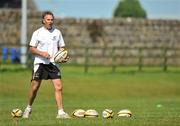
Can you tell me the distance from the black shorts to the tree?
2477 inches

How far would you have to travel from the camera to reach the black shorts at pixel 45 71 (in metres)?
15.3

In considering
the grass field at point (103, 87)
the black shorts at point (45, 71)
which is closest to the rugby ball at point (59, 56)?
the black shorts at point (45, 71)

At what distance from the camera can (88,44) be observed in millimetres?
48875

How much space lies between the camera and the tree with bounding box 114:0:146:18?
7906 centimetres

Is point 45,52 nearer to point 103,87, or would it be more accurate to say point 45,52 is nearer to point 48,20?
point 48,20

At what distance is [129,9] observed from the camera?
82.4 meters

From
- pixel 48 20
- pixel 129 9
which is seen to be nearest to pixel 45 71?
pixel 48 20

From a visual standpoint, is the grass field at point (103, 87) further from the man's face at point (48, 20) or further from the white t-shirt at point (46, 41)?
the man's face at point (48, 20)

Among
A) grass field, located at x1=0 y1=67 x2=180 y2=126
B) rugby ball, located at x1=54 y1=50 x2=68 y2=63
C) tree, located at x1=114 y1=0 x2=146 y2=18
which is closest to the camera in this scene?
rugby ball, located at x1=54 y1=50 x2=68 y2=63

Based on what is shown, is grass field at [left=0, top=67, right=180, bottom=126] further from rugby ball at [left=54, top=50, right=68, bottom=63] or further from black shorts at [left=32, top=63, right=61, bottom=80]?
rugby ball at [left=54, top=50, right=68, bottom=63]

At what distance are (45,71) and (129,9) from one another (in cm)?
6759

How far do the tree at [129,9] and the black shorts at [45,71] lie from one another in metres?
62.9

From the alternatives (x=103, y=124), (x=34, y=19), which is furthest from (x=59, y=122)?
(x=34, y=19)

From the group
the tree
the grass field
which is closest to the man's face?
the grass field
